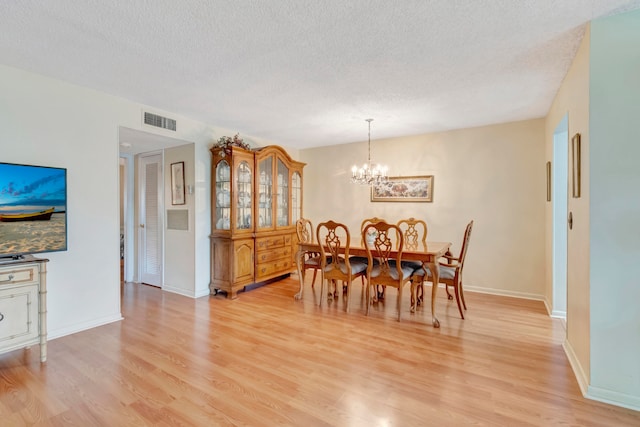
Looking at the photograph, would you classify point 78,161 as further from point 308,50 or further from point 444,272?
point 444,272

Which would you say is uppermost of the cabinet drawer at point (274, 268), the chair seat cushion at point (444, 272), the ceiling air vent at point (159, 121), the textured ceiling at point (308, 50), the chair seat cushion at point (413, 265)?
the textured ceiling at point (308, 50)

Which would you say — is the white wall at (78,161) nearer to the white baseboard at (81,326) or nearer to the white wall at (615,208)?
the white baseboard at (81,326)

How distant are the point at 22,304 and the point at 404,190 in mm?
4717

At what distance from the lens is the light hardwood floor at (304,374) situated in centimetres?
179

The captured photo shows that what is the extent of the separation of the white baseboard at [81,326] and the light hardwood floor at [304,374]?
0.28 ft

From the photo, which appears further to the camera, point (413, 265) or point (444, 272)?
point (413, 265)

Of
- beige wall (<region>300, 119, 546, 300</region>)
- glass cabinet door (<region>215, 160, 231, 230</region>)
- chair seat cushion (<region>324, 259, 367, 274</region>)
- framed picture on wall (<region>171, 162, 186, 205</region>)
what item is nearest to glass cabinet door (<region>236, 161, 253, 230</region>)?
glass cabinet door (<region>215, 160, 231, 230</region>)

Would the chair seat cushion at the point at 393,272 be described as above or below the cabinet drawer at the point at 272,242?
below

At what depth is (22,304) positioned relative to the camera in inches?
90.7

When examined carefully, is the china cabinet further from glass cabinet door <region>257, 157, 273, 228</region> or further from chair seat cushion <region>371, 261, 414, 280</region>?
chair seat cushion <region>371, 261, 414, 280</region>

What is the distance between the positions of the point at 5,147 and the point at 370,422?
3524 mm

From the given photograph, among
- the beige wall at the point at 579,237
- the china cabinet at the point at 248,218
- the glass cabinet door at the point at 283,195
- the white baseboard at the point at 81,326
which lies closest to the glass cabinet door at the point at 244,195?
the china cabinet at the point at 248,218

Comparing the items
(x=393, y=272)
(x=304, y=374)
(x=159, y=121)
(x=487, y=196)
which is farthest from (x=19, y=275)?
(x=487, y=196)

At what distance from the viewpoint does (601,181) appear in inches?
75.9
